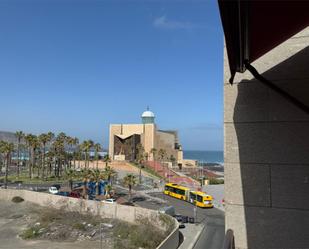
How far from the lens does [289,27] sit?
19.3 feet

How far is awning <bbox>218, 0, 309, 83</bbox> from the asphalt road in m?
32.5

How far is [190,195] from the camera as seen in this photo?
66812mm

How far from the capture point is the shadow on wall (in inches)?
286

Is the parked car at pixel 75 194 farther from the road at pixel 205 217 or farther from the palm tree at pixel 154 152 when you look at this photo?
the palm tree at pixel 154 152

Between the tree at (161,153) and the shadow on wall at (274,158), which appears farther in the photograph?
the tree at (161,153)

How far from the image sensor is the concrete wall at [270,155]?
7.29m

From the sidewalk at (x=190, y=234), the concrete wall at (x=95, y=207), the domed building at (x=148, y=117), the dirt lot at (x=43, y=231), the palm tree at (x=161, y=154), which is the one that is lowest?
the dirt lot at (x=43, y=231)

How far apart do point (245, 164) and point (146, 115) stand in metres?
133

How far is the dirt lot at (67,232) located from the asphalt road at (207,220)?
5438 mm

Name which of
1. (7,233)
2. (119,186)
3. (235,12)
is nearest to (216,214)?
(7,233)

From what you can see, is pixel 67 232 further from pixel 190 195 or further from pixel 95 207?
pixel 190 195

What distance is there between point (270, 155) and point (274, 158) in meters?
0.11

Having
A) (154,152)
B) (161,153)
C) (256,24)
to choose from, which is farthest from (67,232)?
(161,153)

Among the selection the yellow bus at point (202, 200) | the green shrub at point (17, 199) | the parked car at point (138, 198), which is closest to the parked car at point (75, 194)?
the green shrub at point (17, 199)
